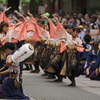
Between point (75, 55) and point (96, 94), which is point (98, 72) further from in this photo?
point (96, 94)

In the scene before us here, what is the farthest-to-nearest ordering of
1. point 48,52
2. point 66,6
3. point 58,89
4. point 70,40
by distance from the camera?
point 66,6 < point 48,52 < point 70,40 < point 58,89

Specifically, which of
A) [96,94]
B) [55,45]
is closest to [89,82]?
[55,45]

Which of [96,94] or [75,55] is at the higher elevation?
[75,55]

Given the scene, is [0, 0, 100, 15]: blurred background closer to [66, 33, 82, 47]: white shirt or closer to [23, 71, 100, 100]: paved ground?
[23, 71, 100, 100]: paved ground

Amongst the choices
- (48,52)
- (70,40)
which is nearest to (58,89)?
(70,40)

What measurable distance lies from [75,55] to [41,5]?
19.4 metres

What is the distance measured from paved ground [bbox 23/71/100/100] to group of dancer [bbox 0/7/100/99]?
1.10 feet

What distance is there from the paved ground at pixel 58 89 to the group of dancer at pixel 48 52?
336 millimetres

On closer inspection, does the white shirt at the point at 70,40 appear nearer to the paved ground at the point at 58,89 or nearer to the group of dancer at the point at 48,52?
the group of dancer at the point at 48,52

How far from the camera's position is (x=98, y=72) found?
46.9 feet

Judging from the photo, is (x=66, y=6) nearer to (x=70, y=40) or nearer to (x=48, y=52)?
(x=48, y=52)

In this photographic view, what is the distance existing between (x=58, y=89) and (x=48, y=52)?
3160mm

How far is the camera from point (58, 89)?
1173 centimetres

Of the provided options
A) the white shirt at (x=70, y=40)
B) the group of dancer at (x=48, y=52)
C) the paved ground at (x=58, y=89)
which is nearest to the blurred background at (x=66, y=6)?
the group of dancer at (x=48, y=52)
